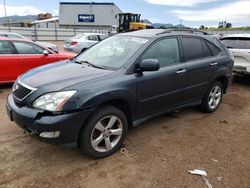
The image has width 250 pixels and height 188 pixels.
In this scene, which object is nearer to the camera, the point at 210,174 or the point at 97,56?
the point at 210,174

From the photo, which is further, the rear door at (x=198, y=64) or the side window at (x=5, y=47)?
the side window at (x=5, y=47)

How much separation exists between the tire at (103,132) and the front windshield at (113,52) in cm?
71

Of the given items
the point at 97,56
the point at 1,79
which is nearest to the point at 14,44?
the point at 1,79

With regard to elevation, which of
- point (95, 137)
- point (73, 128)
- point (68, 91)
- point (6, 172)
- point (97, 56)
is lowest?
point (6, 172)

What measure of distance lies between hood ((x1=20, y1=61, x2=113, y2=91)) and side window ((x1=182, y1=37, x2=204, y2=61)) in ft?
5.74

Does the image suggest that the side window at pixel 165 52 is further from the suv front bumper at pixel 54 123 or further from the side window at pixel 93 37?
the side window at pixel 93 37

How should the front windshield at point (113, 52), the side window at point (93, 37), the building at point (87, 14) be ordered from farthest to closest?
the building at point (87, 14)
the side window at point (93, 37)
the front windshield at point (113, 52)

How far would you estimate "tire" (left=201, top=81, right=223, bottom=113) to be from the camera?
5.46 meters

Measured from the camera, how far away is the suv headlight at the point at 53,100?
315 centimetres

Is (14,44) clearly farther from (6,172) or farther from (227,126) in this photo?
(227,126)

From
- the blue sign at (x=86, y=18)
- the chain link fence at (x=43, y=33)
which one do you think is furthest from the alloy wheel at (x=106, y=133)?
the blue sign at (x=86, y=18)

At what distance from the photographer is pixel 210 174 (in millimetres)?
3365

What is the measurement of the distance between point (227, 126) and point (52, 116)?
3.33 metres

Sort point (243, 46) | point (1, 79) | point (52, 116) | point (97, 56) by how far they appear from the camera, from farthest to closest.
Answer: point (243, 46), point (1, 79), point (97, 56), point (52, 116)
